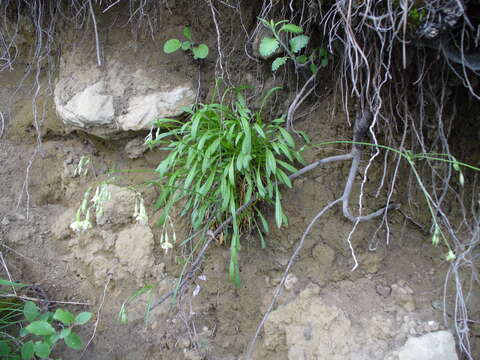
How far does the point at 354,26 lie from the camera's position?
4.78ft

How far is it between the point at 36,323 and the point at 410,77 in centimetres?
187

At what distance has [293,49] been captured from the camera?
1.71 metres

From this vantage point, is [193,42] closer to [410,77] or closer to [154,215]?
[154,215]

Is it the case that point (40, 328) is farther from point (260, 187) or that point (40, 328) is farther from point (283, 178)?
point (283, 178)

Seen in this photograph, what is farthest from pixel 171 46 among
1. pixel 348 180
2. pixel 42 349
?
pixel 42 349

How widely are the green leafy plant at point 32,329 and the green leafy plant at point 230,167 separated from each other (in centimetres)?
61

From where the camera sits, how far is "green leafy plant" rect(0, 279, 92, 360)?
5.44 ft

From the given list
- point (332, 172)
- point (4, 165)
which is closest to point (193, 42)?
point (332, 172)

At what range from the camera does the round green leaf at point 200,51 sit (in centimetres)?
196

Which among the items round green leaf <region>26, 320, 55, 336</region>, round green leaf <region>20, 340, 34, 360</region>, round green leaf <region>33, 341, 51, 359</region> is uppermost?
round green leaf <region>26, 320, 55, 336</region>

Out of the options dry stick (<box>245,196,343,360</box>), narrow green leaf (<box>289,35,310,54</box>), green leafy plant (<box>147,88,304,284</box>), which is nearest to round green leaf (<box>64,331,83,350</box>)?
green leafy plant (<box>147,88,304,284</box>)

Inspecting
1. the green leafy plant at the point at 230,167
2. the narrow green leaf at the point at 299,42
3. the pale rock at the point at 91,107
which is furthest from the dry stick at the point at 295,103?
the pale rock at the point at 91,107

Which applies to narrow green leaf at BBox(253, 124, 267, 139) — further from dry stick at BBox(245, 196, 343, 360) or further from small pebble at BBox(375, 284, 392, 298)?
small pebble at BBox(375, 284, 392, 298)

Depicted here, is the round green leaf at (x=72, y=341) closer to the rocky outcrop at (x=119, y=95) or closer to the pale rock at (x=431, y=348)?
the rocky outcrop at (x=119, y=95)
